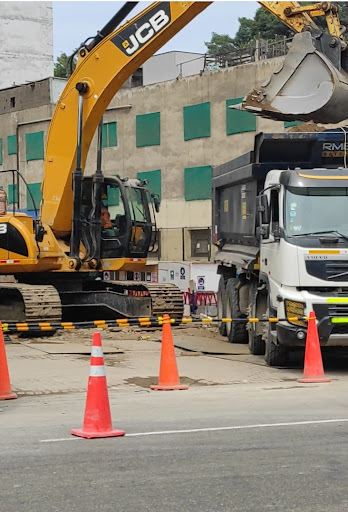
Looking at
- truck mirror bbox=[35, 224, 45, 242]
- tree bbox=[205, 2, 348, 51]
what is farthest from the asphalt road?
tree bbox=[205, 2, 348, 51]

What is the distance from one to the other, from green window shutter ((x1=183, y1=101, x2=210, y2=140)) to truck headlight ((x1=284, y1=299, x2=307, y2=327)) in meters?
25.6

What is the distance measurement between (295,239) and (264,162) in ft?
9.60

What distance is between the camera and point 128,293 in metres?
23.1

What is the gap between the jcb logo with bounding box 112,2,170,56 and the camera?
19.1m

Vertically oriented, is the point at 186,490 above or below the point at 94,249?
below

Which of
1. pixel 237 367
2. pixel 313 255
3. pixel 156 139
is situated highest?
pixel 156 139

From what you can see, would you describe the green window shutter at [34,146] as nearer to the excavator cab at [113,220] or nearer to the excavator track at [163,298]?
the excavator track at [163,298]

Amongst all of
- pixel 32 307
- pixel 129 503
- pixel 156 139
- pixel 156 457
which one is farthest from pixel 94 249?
pixel 156 139

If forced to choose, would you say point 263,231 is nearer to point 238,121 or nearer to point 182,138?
point 238,121

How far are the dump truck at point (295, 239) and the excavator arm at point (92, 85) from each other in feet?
11.7

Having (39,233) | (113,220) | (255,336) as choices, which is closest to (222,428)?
(255,336)

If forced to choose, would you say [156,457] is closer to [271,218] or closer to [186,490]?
[186,490]

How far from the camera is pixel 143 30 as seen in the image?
19.4 metres

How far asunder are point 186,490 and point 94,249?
14.4 m
